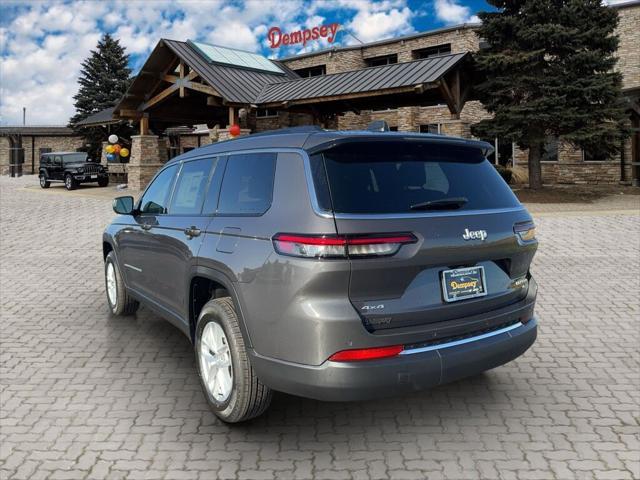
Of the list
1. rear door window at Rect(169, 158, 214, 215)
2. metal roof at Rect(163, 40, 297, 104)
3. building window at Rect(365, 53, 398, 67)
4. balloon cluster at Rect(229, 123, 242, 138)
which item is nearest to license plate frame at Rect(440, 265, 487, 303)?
rear door window at Rect(169, 158, 214, 215)

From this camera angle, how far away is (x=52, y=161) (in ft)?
101

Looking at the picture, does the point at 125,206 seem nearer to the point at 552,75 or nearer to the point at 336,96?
the point at 336,96

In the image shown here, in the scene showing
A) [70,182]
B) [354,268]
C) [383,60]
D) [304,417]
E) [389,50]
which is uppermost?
[389,50]

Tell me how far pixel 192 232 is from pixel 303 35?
124ft

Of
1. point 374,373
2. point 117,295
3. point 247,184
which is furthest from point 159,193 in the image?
point 374,373

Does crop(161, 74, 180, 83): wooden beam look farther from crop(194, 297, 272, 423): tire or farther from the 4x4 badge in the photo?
the 4x4 badge

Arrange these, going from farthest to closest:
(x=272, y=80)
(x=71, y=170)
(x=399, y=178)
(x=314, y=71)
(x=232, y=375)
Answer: (x=314, y=71) → (x=71, y=170) → (x=272, y=80) → (x=232, y=375) → (x=399, y=178)

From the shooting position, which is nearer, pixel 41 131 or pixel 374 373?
pixel 374 373

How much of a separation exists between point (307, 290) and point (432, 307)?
0.73 m

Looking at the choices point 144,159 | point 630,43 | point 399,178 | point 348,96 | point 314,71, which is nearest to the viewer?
point 399,178

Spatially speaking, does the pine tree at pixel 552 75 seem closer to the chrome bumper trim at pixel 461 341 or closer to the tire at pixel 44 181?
the chrome bumper trim at pixel 461 341

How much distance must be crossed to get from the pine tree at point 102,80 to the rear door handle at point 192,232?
46154mm

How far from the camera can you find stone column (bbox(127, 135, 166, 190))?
1070 inches

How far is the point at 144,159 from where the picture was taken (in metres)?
27.3
